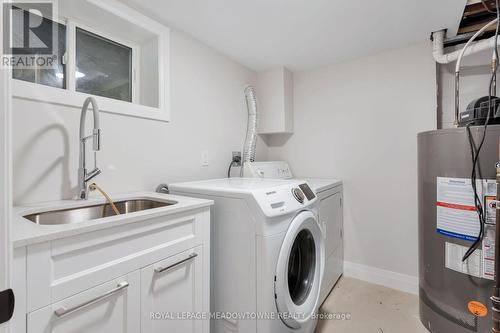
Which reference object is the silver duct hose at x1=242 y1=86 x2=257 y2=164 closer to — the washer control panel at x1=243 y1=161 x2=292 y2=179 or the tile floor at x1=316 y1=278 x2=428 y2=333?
the washer control panel at x1=243 y1=161 x2=292 y2=179

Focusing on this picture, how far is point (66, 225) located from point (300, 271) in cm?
136

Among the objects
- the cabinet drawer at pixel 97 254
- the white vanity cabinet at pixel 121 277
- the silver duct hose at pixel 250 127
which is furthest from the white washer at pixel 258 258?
the silver duct hose at pixel 250 127

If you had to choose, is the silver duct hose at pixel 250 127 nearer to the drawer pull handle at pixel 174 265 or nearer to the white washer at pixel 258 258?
the white washer at pixel 258 258

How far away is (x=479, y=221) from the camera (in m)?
1.22

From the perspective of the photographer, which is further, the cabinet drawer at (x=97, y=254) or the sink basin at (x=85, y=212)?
the sink basin at (x=85, y=212)

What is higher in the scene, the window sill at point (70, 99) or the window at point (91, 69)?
the window at point (91, 69)

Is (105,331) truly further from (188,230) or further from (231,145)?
(231,145)

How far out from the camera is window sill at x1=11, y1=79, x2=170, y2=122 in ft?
3.71

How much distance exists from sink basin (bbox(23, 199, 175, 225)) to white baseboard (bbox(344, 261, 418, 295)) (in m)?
2.00

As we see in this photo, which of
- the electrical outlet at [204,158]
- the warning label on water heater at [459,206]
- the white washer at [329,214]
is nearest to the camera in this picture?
the warning label on water heater at [459,206]

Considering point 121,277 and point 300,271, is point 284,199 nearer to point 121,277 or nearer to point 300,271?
point 300,271

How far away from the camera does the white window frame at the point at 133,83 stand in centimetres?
119

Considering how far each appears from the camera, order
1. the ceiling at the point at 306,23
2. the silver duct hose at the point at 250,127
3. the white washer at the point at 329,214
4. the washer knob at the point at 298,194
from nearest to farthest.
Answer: the washer knob at the point at 298,194
the ceiling at the point at 306,23
the white washer at the point at 329,214
the silver duct hose at the point at 250,127

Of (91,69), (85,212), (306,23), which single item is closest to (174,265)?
(85,212)
